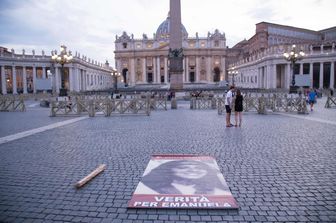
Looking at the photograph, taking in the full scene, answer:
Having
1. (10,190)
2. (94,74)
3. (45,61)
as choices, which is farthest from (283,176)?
(94,74)

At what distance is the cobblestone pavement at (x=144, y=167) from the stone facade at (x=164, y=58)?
92.6 m

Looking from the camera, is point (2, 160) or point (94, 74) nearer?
point (2, 160)

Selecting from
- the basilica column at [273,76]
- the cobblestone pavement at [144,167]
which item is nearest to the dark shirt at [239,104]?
the cobblestone pavement at [144,167]

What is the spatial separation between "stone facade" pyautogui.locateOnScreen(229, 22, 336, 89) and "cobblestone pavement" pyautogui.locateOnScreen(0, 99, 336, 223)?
4663 cm

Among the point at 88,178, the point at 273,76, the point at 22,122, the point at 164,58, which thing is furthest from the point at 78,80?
the point at 88,178

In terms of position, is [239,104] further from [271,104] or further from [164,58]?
[164,58]

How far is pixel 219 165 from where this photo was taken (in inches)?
251

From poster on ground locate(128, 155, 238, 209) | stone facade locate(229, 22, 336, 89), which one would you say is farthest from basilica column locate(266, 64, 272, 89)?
poster on ground locate(128, 155, 238, 209)

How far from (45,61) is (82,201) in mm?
65348

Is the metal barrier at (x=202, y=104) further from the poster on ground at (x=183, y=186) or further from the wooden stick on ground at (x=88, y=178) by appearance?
the wooden stick on ground at (x=88, y=178)

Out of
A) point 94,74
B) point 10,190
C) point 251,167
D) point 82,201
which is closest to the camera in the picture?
point 82,201

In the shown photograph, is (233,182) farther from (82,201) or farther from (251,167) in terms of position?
(82,201)

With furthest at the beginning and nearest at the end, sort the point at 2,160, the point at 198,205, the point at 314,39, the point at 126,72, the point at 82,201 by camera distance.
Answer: the point at 126,72 → the point at 314,39 → the point at 2,160 → the point at 82,201 → the point at 198,205

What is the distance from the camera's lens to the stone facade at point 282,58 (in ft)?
183
